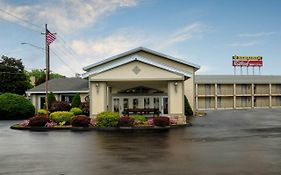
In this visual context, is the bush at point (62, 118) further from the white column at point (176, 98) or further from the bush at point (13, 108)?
the bush at point (13, 108)

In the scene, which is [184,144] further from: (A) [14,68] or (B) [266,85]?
(A) [14,68]

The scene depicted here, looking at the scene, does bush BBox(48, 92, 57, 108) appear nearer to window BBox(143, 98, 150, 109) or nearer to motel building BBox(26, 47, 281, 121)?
motel building BBox(26, 47, 281, 121)

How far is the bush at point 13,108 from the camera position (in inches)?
1500

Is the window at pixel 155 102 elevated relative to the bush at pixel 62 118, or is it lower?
elevated

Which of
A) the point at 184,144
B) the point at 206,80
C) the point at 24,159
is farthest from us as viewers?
the point at 206,80

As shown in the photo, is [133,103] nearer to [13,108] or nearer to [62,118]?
[62,118]

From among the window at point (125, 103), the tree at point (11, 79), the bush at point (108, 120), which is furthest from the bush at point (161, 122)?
the tree at point (11, 79)

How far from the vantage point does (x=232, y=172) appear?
32.6ft

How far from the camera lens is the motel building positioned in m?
29.3

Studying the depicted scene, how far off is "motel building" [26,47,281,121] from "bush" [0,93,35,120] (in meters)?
7.27

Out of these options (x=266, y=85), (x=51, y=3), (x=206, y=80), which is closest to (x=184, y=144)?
(x=51, y=3)

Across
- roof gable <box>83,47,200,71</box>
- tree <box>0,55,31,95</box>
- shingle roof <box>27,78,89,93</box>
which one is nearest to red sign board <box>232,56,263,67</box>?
roof gable <box>83,47,200,71</box>

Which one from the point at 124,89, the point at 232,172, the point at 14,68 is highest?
the point at 14,68

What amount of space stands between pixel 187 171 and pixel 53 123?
60.3 ft
